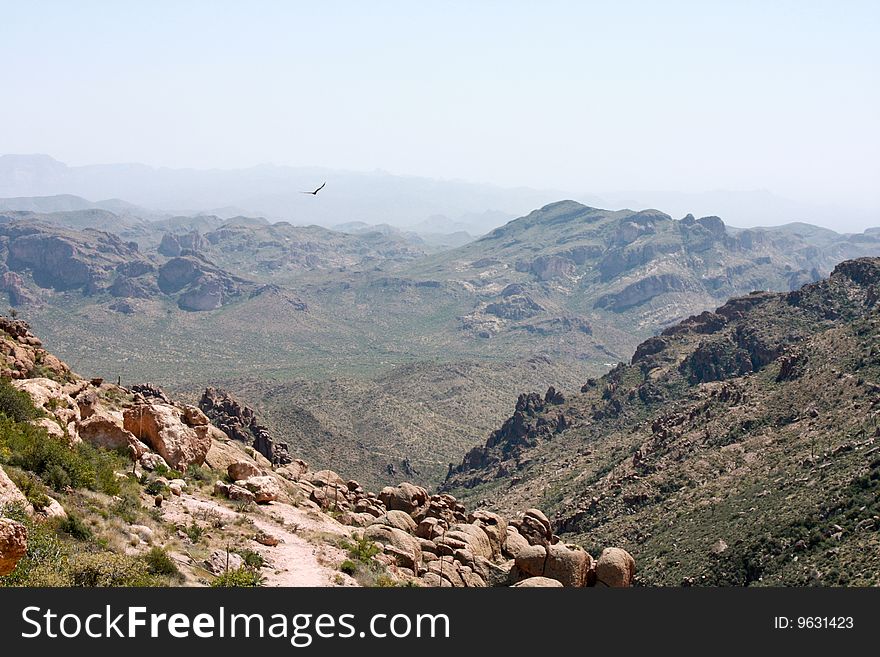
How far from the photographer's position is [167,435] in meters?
39.0

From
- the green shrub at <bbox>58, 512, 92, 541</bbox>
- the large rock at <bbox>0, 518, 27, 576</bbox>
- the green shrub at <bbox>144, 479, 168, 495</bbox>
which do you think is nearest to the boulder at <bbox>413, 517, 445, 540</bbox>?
the green shrub at <bbox>144, 479, 168, 495</bbox>

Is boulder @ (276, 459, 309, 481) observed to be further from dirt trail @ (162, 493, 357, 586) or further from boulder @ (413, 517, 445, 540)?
boulder @ (413, 517, 445, 540)

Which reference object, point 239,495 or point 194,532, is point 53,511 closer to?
point 194,532

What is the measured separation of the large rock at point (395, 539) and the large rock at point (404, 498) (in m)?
8.91

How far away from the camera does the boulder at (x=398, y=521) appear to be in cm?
4171

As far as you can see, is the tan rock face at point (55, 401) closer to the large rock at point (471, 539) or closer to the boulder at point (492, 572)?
the large rock at point (471, 539)

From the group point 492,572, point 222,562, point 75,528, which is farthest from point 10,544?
point 492,572

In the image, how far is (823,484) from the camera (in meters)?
51.5

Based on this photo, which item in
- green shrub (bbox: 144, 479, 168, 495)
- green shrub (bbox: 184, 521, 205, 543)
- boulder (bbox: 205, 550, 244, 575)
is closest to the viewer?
boulder (bbox: 205, 550, 244, 575)

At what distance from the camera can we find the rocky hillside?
4662 cm

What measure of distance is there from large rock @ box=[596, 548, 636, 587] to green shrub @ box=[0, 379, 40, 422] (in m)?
24.6

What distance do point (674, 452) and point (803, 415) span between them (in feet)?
38.7

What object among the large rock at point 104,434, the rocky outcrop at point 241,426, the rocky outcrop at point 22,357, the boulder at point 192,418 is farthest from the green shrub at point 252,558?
the rocky outcrop at point 241,426

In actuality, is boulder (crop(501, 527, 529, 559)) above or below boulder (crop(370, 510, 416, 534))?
below
